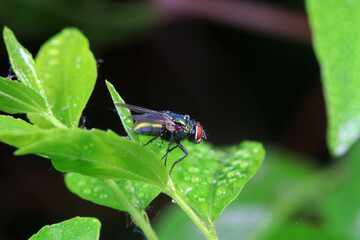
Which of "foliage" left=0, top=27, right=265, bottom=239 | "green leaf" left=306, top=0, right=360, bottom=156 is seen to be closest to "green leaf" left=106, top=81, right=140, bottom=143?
"foliage" left=0, top=27, right=265, bottom=239

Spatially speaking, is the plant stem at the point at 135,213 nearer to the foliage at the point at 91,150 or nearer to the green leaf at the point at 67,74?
the foliage at the point at 91,150

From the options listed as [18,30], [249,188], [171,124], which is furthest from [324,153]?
[18,30]

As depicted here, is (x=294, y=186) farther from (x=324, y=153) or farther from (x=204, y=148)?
(x=204, y=148)

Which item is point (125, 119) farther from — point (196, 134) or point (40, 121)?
point (196, 134)

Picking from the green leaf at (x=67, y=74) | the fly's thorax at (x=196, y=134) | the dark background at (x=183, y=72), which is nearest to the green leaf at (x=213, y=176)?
the fly's thorax at (x=196, y=134)

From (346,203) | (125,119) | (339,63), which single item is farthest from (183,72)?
(125,119)

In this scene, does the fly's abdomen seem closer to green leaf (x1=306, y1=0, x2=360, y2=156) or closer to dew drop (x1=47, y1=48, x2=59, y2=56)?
dew drop (x1=47, y1=48, x2=59, y2=56)

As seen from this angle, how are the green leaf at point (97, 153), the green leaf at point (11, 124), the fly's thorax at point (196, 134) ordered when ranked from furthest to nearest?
the fly's thorax at point (196, 134)
the green leaf at point (11, 124)
the green leaf at point (97, 153)
